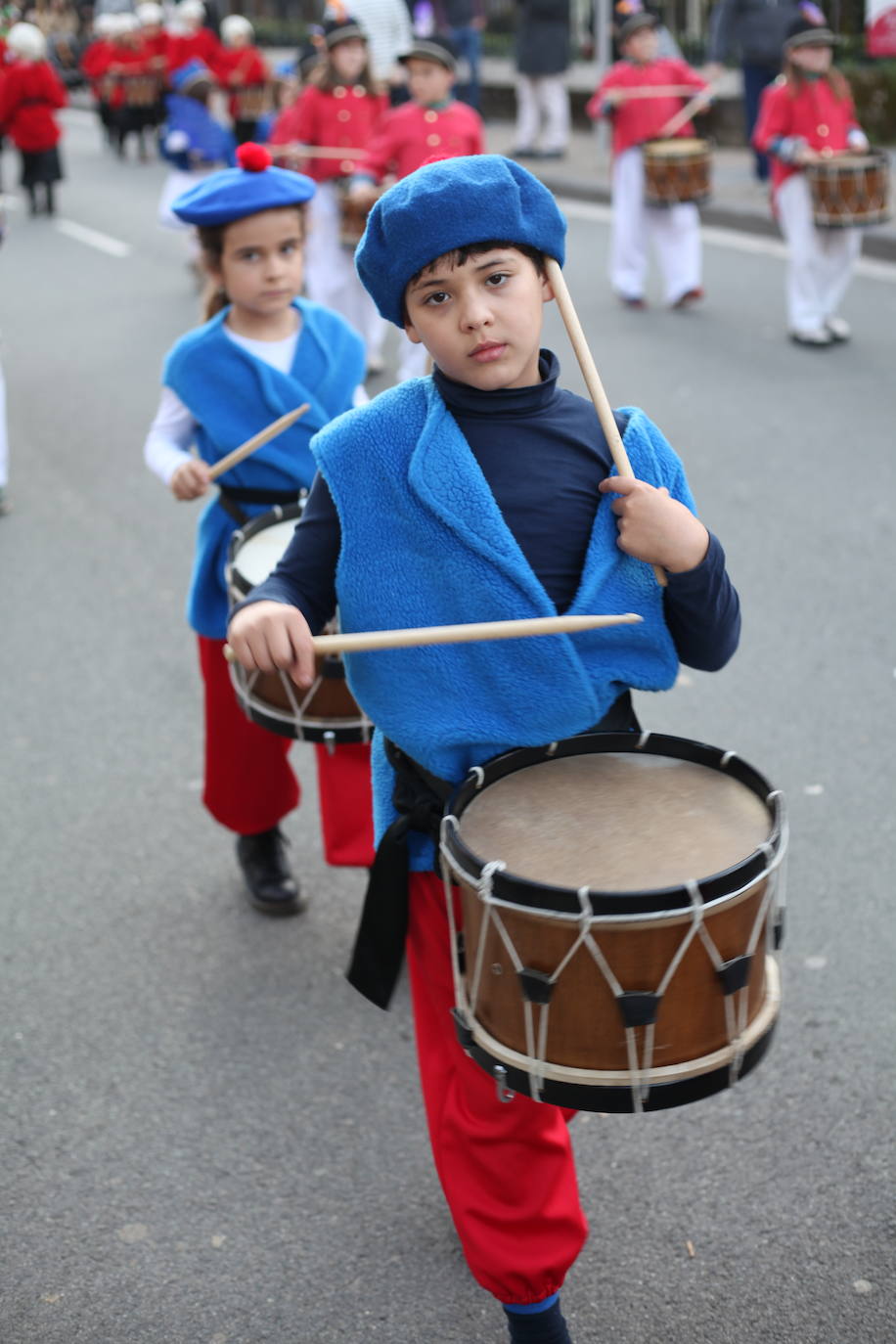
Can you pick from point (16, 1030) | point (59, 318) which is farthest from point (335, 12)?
point (16, 1030)

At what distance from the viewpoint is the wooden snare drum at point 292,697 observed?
10.5 ft

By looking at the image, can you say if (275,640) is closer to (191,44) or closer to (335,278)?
(335,278)

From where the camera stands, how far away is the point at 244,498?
3826 mm

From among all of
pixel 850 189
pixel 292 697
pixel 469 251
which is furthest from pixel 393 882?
pixel 850 189

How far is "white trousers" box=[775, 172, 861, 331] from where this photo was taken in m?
9.23

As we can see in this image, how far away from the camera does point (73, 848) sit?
452cm

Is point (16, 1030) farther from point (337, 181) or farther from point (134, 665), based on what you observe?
point (337, 181)

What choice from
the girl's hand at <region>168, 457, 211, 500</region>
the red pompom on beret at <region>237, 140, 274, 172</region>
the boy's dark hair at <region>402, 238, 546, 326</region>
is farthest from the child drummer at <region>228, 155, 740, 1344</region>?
the red pompom on beret at <region>237, 140, 274, 172</region>

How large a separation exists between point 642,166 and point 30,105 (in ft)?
27.6

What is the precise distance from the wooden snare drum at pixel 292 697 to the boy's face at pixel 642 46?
8.16 m

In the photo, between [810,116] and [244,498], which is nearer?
[244,498]

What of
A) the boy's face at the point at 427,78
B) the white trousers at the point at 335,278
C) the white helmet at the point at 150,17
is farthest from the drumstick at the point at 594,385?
the white helmet at the point at 150,17

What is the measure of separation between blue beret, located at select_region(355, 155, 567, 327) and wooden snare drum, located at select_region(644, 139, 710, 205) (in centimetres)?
810

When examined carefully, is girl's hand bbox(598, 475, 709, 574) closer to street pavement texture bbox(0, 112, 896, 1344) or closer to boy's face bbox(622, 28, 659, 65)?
street pavement texture bbox(0, 112, 896, 1344)
